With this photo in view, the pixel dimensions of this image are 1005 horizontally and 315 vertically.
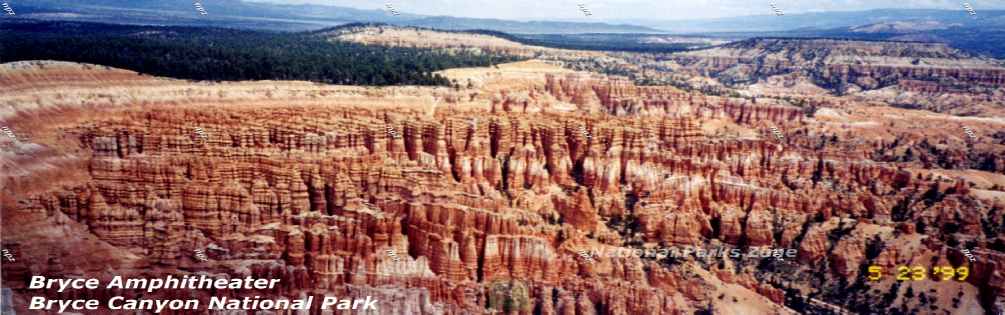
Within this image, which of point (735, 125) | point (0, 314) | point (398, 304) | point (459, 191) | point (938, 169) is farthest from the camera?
point (735, 125)

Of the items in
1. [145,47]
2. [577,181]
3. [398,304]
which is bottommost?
[398,304]

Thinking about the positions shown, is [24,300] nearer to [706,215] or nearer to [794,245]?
[706,215]

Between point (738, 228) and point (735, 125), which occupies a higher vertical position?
point (735, 125)

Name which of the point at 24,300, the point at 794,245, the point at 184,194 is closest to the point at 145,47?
the point at 184,194

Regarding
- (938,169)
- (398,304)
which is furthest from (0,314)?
(938,169)

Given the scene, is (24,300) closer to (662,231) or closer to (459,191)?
(459,191)

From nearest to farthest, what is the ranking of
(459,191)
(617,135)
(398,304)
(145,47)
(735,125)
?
(398,304) → (459,191) → (617,135) → (735,125) → (145,47)

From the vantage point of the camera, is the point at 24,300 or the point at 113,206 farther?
the point at 113,206
